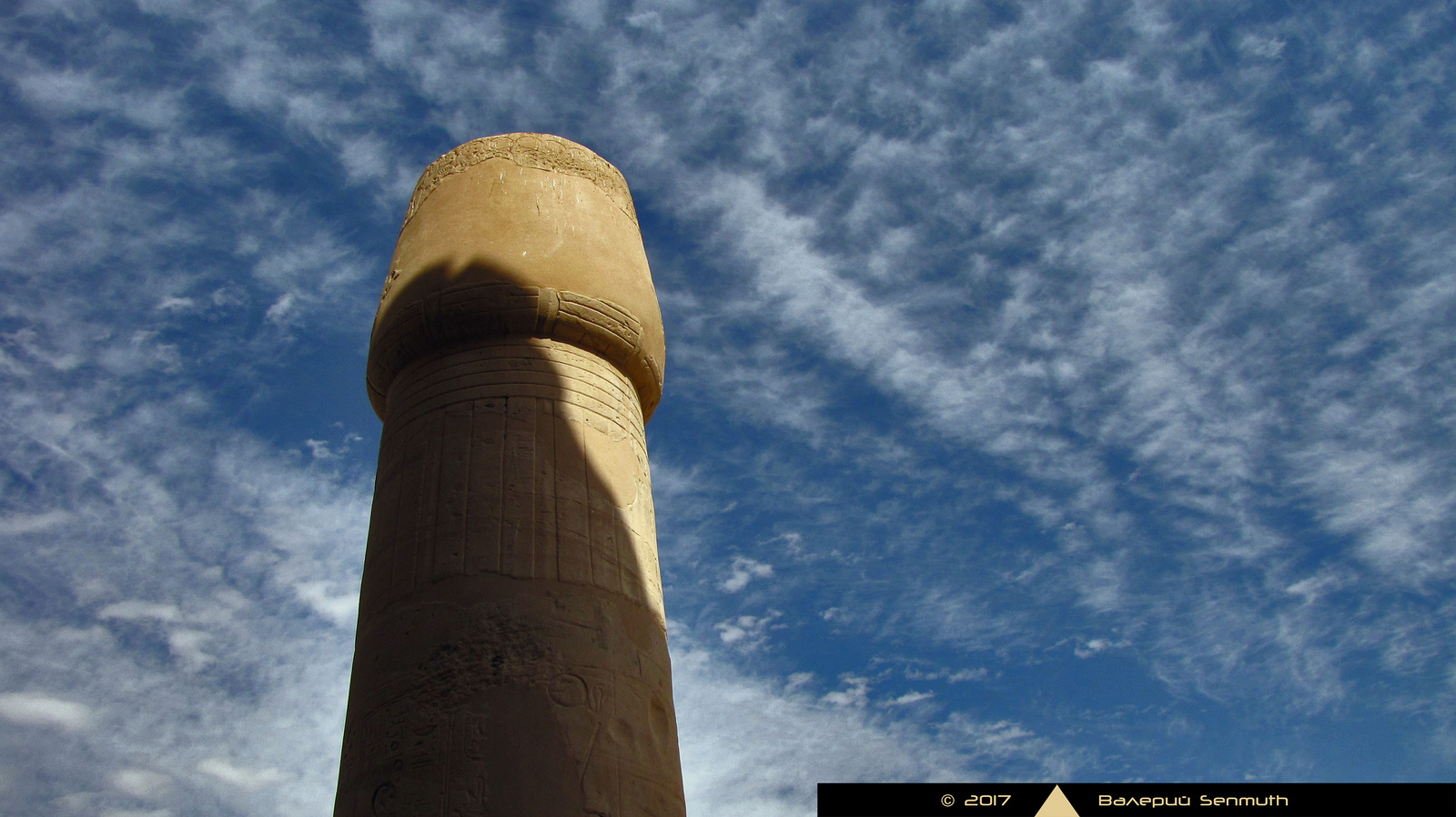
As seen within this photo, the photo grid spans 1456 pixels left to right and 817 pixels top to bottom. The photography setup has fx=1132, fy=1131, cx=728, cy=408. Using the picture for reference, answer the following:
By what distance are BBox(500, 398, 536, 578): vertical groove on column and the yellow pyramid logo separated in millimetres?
4397

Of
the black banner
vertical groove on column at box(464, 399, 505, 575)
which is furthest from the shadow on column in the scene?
→ the black banner

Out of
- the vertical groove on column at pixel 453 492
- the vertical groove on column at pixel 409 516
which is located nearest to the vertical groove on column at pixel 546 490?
the vertical groove on column at pixel 453 492

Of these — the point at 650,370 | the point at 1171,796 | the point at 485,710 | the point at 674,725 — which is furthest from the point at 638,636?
the point at 1171,796

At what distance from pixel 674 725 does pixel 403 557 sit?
5.40 feet

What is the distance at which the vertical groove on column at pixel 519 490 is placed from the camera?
5.64 m

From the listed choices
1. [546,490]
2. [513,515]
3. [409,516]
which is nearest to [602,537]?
[546,490]

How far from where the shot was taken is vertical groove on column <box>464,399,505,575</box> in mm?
5625

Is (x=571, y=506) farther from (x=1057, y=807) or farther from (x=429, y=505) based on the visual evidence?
(x=1057, y=807)

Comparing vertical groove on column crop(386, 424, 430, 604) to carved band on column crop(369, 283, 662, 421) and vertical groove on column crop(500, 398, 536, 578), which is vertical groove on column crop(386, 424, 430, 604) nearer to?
vertical groove on column crop(500, 398, 536, 578)

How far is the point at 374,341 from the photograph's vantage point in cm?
701

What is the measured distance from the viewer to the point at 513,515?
5770mm

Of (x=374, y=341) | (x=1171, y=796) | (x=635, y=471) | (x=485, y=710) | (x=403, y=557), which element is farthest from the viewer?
(x=1171, y=796)

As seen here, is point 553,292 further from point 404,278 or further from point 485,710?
point 485,710

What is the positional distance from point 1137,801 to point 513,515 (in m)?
5.07
